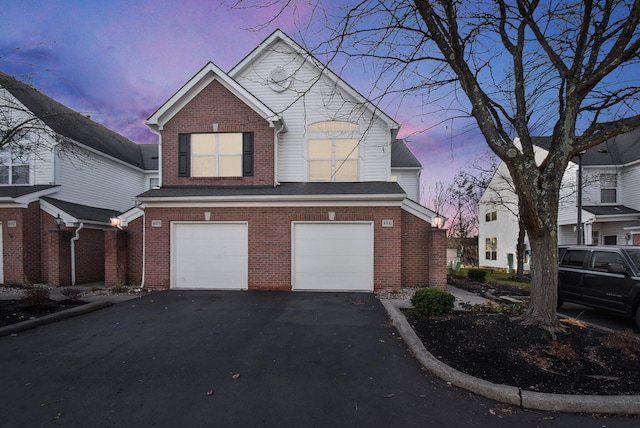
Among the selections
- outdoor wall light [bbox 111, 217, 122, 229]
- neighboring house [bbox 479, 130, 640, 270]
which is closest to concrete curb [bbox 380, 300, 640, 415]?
outdoor wall light [bbox 111, 217, 122, 229]

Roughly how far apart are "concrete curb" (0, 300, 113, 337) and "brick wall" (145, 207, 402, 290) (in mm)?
2557

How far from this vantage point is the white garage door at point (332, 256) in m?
11.3

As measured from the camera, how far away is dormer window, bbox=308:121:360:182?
13.0 meters

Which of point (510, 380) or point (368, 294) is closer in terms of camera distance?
point (510, 380)

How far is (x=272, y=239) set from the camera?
11367 mm

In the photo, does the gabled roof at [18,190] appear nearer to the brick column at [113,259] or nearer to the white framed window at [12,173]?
the white framed window at [12,173]

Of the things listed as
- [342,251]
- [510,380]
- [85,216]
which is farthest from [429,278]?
[85,216]

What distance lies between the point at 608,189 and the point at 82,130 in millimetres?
29850

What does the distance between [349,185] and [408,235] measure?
2.87 metres

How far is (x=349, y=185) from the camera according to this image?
12.4 meters

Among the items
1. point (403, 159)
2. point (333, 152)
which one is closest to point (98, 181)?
point (333, 152)

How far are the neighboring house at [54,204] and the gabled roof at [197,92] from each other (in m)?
2.86

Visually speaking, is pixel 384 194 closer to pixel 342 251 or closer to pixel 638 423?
pixel 342 251

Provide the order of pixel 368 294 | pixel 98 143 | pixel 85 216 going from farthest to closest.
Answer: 1. pixel 98 143
2. pixel 85 216
3. pixel 368 294
